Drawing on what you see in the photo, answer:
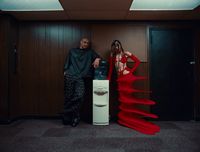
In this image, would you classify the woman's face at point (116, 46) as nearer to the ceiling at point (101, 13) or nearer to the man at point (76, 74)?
the man at point (76, 74)

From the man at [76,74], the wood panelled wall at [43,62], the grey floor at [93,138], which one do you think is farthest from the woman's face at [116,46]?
the grey floor at [93,138]

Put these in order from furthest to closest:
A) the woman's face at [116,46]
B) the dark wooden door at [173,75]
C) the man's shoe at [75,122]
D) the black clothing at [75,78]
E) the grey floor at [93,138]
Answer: the dark wooden door at [173,75] < the woman's face at [116,46] < the black clothing at [75,78] < the man's shoe at [75,122] < the grey floor at [93,138]

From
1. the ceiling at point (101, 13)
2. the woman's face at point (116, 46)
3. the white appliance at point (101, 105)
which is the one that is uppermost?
the ceiling at point (101, 13)

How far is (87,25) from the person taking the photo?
4.38m

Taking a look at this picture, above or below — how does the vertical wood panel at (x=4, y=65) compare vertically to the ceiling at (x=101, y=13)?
Result: below

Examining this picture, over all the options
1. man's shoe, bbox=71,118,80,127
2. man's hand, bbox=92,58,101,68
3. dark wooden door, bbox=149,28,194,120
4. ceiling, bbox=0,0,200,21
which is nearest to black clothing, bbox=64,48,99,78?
man's hand, bbox=92,58,101,68

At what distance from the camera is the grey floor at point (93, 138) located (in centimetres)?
254

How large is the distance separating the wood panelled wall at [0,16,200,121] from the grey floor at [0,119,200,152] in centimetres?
58

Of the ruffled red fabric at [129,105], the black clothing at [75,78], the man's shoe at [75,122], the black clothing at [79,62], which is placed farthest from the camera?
the black clothing at [79,62]

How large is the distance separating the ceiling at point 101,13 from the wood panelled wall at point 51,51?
244mm

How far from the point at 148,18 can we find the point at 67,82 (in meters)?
2.08

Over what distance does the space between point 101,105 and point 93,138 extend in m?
0.96

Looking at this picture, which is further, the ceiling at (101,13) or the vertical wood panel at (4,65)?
the vertical wood panel at (4,65)

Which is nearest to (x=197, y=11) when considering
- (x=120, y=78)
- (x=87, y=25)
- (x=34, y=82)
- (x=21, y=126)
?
(x=120, y=78)
